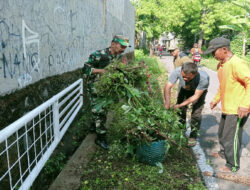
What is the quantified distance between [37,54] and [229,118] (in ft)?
9.55

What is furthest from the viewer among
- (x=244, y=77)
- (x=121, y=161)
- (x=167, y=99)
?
(x=167, y=99)

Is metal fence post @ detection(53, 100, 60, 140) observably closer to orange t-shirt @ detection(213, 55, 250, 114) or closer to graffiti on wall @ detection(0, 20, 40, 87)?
graffiti on wall @ detection(0, 20, 40, 87)

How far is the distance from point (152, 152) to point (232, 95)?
142 cm

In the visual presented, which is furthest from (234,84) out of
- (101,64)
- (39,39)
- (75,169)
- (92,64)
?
(39,39)

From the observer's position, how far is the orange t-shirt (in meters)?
2.90

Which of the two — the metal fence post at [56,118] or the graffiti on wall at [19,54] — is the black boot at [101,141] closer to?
the metal fence post at [56,118]

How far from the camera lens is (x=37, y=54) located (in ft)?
9.63

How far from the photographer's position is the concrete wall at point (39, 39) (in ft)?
7.35

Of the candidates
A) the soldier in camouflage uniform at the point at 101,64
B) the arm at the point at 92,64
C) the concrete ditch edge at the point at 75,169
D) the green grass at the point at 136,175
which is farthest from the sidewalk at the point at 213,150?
the arm at the point at 92,64

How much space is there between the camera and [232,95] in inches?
122

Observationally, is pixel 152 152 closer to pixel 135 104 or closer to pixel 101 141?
pixel 135 104

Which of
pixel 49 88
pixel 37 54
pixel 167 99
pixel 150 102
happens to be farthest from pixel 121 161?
pixel 37 54

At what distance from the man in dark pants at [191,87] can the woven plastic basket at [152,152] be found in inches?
28.8

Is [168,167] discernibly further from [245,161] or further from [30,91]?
[30,91]
